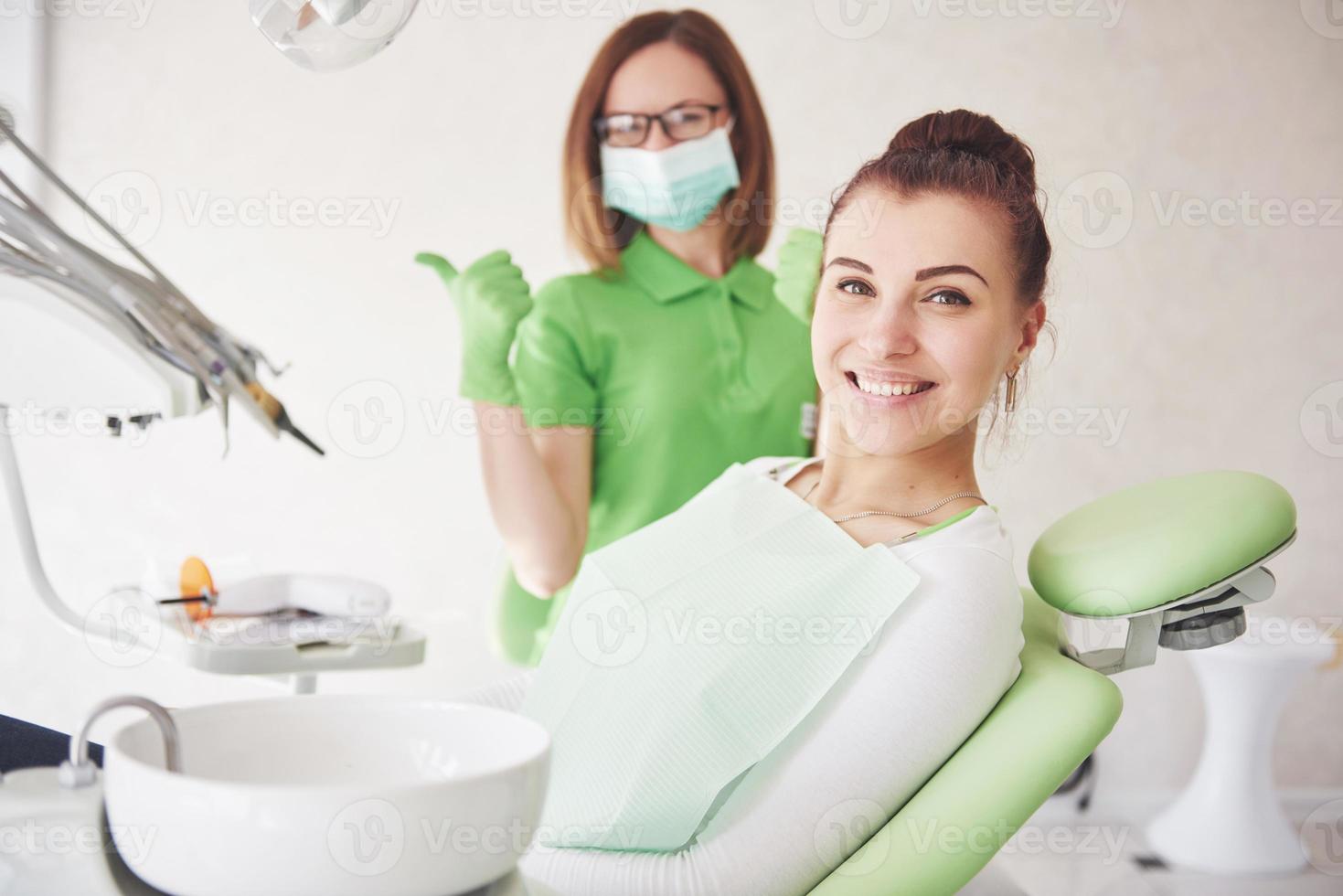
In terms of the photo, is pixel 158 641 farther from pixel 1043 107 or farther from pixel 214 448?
pixel 1043 107

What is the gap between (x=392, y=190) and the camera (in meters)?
2.92

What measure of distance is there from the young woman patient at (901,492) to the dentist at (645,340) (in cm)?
57

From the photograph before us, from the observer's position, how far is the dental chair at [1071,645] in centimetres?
80

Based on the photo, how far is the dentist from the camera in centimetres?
180

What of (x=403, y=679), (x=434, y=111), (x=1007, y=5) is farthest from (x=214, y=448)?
(x=1007, y=5)

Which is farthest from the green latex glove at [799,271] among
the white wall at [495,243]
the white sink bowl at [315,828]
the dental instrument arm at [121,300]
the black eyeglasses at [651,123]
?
the white wall at [495,243]

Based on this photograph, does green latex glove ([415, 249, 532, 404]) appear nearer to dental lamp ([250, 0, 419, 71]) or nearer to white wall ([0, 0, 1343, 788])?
dental lamp ([250, 0, 419, 71])

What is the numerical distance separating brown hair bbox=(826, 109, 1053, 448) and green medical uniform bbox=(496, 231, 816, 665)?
2.26 feet

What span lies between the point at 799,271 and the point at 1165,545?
0.80 meters

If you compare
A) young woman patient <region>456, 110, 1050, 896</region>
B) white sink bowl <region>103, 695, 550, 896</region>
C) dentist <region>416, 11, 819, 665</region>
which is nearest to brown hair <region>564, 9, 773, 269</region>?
dentist <region>416, 11, 819, 665</region>

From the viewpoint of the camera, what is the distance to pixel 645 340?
1.84m

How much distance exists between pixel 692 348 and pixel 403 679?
155 centimetres

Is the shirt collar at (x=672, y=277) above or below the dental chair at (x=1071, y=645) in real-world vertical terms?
above

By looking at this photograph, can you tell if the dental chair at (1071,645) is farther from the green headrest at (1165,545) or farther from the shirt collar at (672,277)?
the shirt collar at (672,277)
